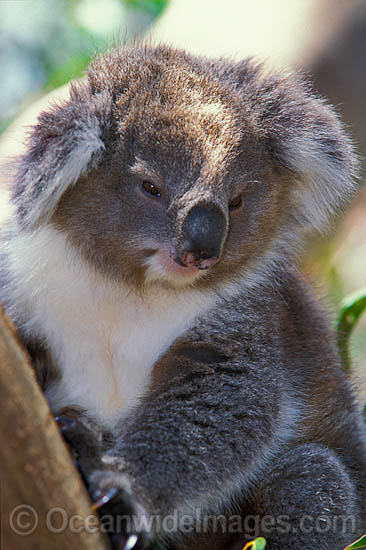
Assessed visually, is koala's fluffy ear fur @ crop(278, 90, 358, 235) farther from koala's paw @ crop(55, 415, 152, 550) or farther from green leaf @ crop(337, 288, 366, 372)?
koala's paw @ crop(55, 415, 152, 550)

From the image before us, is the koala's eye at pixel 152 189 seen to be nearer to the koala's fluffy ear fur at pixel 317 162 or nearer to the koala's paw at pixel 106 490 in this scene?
the koala's fluffy ear fur at pixel 317 162

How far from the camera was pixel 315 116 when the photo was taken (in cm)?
296

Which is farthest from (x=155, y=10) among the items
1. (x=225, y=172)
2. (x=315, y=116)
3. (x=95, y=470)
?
(x=95, y=470)

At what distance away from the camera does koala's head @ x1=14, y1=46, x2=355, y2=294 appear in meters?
2.47

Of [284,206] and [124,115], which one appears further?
[284,206]

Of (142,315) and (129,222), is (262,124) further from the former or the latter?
(142,315)

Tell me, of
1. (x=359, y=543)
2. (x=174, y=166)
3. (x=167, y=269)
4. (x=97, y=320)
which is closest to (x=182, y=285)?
(x=167, y=269)

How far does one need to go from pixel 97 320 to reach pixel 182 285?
37 centimetres

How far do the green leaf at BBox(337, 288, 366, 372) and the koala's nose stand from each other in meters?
1.65

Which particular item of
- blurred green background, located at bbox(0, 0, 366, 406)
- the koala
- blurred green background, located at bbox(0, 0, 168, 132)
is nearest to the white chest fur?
the koala

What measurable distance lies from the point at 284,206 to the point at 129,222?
75cm

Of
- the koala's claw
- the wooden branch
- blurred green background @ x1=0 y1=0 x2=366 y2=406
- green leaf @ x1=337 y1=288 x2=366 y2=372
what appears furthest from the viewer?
blurred green background @ x1=0 y1=0 x2=366 y2=406

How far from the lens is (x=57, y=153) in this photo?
246cm

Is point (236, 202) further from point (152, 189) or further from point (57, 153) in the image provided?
point (57, 153)
